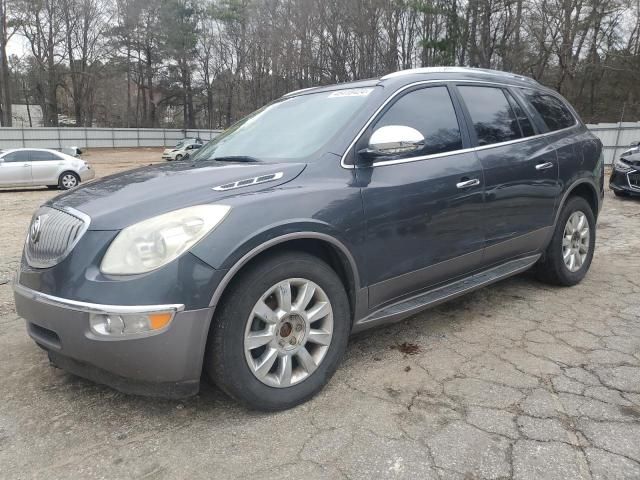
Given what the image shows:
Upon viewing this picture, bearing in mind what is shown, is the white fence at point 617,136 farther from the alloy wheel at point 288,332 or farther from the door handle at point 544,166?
the alloy wheel at point 288,332

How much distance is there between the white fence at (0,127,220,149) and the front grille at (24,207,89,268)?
36520mm

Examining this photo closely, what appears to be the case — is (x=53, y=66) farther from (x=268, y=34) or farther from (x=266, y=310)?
(x=266, y=310)

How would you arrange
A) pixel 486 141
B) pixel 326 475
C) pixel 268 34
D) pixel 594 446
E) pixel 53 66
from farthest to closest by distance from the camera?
pixel 53 66, pixel 268 34, pixel 486 141, pixel 594 446, pixel 326 475

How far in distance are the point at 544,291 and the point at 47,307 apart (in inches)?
150

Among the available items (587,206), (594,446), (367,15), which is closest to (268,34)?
(367,15)

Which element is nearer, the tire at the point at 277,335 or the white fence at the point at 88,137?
the tire at the point at 277,335

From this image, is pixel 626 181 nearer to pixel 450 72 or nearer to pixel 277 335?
pixel 450 72

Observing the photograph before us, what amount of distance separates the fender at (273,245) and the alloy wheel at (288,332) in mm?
198

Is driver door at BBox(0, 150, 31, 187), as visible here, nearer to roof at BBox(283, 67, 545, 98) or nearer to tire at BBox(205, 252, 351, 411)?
roof at BBox(283, 67, 545, 98)

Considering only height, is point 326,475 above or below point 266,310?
below

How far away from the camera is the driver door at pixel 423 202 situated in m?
2.80

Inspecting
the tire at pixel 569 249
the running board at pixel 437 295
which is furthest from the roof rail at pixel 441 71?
the running board at pixel 437 295

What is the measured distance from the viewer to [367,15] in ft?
93.0

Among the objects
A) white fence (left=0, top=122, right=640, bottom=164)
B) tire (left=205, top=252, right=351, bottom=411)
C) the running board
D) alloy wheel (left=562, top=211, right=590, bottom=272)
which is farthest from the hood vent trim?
white fence (left=0, top=122, right=640, bottom=164)
